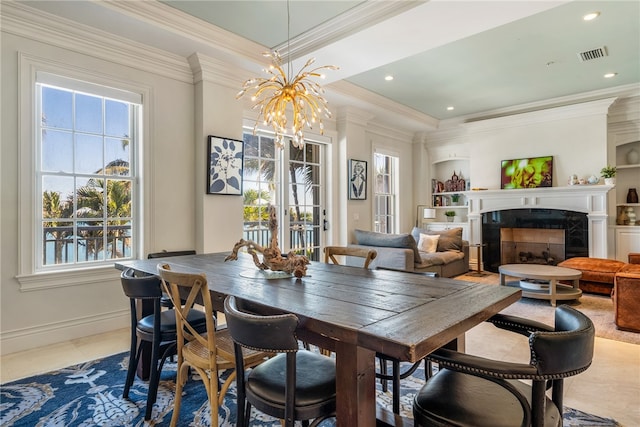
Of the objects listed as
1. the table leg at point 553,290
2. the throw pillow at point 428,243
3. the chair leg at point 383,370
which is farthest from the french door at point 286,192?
the table leg at point 553,290

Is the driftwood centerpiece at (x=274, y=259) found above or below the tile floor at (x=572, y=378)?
above

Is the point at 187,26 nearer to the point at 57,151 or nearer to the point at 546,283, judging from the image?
the point at 57,151

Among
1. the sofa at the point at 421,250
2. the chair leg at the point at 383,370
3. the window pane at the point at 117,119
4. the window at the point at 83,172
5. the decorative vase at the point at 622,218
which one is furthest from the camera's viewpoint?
the decorative vase at the point at 622,218

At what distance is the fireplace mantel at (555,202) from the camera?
217 inches

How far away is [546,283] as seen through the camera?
14.9 feet

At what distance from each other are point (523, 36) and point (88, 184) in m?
4.85

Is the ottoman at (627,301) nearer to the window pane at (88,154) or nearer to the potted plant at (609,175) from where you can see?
the potted plant at (609,175)

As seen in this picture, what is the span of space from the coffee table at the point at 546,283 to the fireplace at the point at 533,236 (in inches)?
68.7

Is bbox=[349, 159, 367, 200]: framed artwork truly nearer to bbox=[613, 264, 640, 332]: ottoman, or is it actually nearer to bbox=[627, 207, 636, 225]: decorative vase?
bbox=[613, 264, 640, 332]: ottoman

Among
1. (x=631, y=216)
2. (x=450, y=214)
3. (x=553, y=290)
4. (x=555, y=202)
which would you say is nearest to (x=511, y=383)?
(x=553, y=290)

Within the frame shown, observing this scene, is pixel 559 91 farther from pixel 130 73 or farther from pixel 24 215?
pixel 24 215

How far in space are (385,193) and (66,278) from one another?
5470 millimetres

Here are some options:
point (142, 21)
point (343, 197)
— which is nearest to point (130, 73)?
point (142, 21)

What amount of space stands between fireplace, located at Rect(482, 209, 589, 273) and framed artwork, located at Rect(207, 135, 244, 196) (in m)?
4.97
